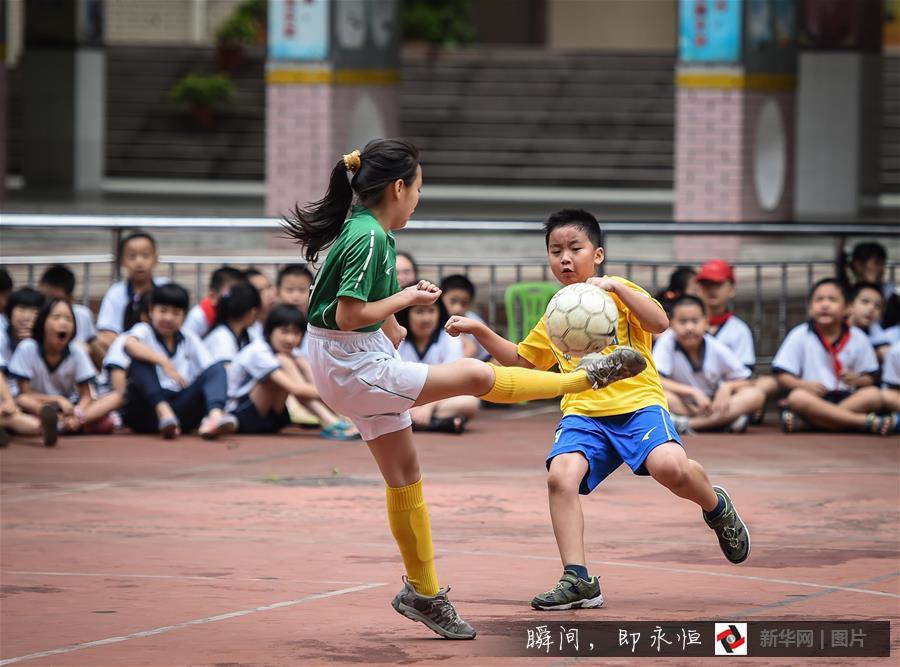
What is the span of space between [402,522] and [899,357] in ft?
21.0

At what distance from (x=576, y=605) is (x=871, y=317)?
6422 millimetres

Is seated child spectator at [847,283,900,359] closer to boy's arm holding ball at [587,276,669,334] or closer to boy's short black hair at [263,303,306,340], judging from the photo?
boy's short black hair at [263,303,306,340]

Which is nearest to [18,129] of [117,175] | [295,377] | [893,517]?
[117,175]

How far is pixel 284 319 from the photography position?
38.0 ft

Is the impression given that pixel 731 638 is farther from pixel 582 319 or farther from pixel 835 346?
pixel 835 346

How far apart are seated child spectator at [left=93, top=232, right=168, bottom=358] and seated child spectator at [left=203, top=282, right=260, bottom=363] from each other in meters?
0.55

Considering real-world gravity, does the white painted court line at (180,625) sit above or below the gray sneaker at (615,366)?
below

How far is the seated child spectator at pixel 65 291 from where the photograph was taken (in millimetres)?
12078

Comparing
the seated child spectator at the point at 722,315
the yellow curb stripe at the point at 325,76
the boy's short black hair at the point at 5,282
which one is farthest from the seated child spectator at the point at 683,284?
the yellow curb stripe at the point at 325,76

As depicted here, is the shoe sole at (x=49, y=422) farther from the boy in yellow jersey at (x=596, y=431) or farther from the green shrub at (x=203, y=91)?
the green shrub at (x=203, y=91)

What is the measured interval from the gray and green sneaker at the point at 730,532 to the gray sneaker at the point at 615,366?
3.73ft

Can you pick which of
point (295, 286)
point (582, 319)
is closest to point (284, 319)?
point (295, 286)

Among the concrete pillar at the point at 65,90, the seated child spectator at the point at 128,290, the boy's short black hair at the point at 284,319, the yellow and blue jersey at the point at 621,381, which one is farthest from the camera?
the concrete pillar at the point at 65,90

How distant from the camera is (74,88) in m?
25.5
